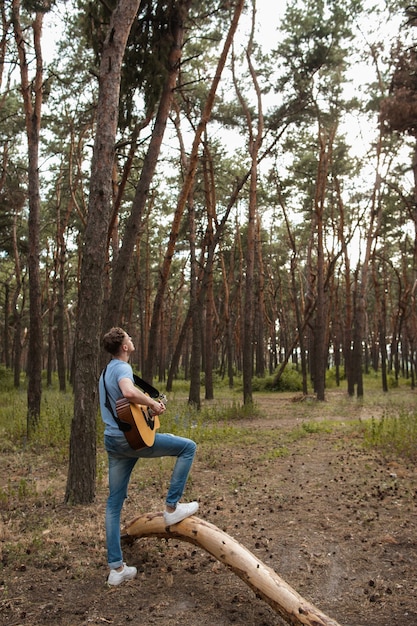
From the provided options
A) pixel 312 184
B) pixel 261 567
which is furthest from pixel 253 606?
pixel 312 184

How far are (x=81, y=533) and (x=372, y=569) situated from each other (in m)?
2.70

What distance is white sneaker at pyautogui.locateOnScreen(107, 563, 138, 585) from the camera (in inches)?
158

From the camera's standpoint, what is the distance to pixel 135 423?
390cm

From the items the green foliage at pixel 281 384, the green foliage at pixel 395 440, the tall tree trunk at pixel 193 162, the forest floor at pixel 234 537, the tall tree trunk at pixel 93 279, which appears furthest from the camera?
the green foliage at pixel 281 384

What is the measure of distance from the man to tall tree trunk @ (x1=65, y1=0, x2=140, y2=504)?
6.19ft

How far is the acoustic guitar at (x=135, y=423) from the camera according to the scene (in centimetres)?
389

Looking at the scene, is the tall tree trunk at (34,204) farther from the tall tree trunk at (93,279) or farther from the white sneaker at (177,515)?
the white sneaker at (177,515)

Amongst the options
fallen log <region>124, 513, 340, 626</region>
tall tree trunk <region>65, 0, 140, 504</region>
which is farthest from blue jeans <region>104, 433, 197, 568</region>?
tall tree trunk <region>65, 0, 140, 504</region>

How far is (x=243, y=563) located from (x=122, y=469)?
A: 116 cm

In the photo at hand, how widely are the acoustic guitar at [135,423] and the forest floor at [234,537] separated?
113cm

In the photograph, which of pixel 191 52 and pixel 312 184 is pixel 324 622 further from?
pixel 312 184

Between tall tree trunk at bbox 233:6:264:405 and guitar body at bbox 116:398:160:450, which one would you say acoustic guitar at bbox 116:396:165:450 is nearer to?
guitar body at bbox 116:398:160:450

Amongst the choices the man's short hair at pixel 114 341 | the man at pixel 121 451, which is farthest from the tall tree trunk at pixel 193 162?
the man at pixel 121 451

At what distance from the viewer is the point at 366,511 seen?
584 cm
